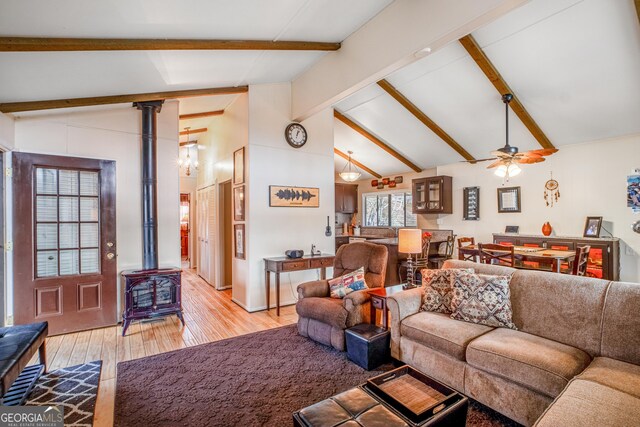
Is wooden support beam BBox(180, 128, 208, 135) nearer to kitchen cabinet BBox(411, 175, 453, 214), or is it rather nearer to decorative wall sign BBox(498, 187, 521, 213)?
kitchen cabinet BBox(411, 175, 453, 214)

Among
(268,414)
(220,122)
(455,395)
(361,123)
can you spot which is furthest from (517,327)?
(220,122)

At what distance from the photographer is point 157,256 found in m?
4.12

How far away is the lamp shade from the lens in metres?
3.37

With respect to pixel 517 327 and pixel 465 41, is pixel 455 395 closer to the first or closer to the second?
pixel 517 327

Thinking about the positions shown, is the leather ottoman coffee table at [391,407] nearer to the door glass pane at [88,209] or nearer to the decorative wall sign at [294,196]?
the decorative wall sign at [294,196]

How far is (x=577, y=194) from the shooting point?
16.7 ft

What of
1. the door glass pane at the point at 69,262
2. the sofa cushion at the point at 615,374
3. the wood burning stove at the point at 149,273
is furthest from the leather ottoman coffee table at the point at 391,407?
the door glass pane at the point at 69,262

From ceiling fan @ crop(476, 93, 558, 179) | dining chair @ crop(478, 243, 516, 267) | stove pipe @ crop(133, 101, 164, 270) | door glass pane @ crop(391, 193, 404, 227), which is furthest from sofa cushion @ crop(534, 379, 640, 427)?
door glass pane @ crop(391, 193, 404, 227)

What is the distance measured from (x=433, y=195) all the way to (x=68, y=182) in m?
6.56

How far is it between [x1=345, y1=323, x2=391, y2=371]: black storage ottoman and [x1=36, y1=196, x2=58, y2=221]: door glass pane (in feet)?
12.0

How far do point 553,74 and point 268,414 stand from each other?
495cm

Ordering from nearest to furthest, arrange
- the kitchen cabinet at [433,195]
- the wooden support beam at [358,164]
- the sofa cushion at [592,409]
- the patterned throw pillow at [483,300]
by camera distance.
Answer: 1. the sofa cushion at [592,409]
2. the patterned throw pillow at [483,300]
3. the kitchen cabinet at [433,195]
4. the wooden support beam at [358,164]

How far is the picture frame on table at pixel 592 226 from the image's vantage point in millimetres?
4707

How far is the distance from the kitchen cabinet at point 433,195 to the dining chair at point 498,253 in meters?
2.73
